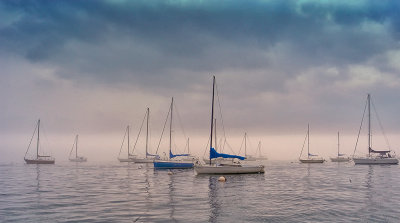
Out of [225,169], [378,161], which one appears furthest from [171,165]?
[378,161]

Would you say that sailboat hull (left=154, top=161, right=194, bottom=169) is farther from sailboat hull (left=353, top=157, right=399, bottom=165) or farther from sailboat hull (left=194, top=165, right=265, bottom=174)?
sailboat hull (left=353, top=157, right=399, bottom=165)

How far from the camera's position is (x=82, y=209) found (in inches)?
1109

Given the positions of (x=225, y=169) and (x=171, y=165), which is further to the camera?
(x=171, y=165)

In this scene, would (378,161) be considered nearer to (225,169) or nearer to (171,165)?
(171,165)

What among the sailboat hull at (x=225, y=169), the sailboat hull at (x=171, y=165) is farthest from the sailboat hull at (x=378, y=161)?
the sailboat hull at (x=225, y=169)

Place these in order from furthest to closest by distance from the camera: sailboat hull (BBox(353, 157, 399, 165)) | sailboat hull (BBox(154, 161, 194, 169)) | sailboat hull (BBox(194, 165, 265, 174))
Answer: sailboat hull (BBox(353, 157, 399, 165)) → sailboat hull (BBox(154, 161, 194, 169)) → sailboat hull (BBox(194, 165, 265, 174))

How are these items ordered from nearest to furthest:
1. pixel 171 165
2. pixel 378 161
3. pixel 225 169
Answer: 1. pixel 225 169
2. pixel 171 165
3. pixel 378 161

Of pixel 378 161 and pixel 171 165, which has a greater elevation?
pixel 171 165

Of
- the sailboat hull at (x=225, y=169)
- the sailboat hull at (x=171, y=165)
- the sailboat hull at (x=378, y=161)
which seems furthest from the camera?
the sailboat hull at (x=378, y=161)

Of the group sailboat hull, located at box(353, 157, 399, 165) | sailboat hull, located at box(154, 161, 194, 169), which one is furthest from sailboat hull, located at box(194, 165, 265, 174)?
sailboat hull, located at box(353, 157, 399, 165)

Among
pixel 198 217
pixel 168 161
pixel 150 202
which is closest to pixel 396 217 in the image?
pixel 198 217

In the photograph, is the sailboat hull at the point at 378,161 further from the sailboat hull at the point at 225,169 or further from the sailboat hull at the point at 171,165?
the sailboat hull at the point at 225,169

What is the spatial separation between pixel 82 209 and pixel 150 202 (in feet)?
21.5

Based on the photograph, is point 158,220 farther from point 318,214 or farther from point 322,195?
point 322,195
